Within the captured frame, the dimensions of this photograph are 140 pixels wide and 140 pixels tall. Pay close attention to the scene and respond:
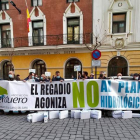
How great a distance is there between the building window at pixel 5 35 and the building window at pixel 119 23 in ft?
38.4

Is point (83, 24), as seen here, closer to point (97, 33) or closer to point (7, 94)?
point (97, 33)

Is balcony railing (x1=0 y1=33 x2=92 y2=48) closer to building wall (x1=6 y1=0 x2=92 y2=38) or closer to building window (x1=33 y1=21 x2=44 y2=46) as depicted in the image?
building window (x1=33 y1=21 x2=44 y2=46)

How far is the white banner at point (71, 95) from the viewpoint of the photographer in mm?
4484

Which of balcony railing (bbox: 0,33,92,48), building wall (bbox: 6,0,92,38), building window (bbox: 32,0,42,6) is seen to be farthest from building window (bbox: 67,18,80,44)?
building window (bbox: 32,0,42,6)

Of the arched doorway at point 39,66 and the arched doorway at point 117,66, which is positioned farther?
the arched doorway at point 39,66

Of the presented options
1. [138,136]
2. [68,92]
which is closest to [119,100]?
[138,136]

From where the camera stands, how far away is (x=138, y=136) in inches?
122

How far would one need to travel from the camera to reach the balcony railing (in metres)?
11.7

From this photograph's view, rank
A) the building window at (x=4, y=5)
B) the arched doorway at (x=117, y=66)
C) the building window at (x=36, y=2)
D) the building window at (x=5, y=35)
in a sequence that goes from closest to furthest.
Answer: the arched doorway at (x=117, y=66), the building window at (x=36, y=2), the building window at (x=4, y=5), the building window at (x=5, y=35)

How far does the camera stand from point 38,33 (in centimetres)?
1295

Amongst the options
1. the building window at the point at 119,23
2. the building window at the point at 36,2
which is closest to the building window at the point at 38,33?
the building window at the point at 36,2

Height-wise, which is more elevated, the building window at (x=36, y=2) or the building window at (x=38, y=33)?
the building window at (x=36, y=2)

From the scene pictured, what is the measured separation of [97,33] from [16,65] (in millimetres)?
9604

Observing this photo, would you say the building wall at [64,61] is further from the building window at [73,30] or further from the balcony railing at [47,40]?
the building window at [73,30]
